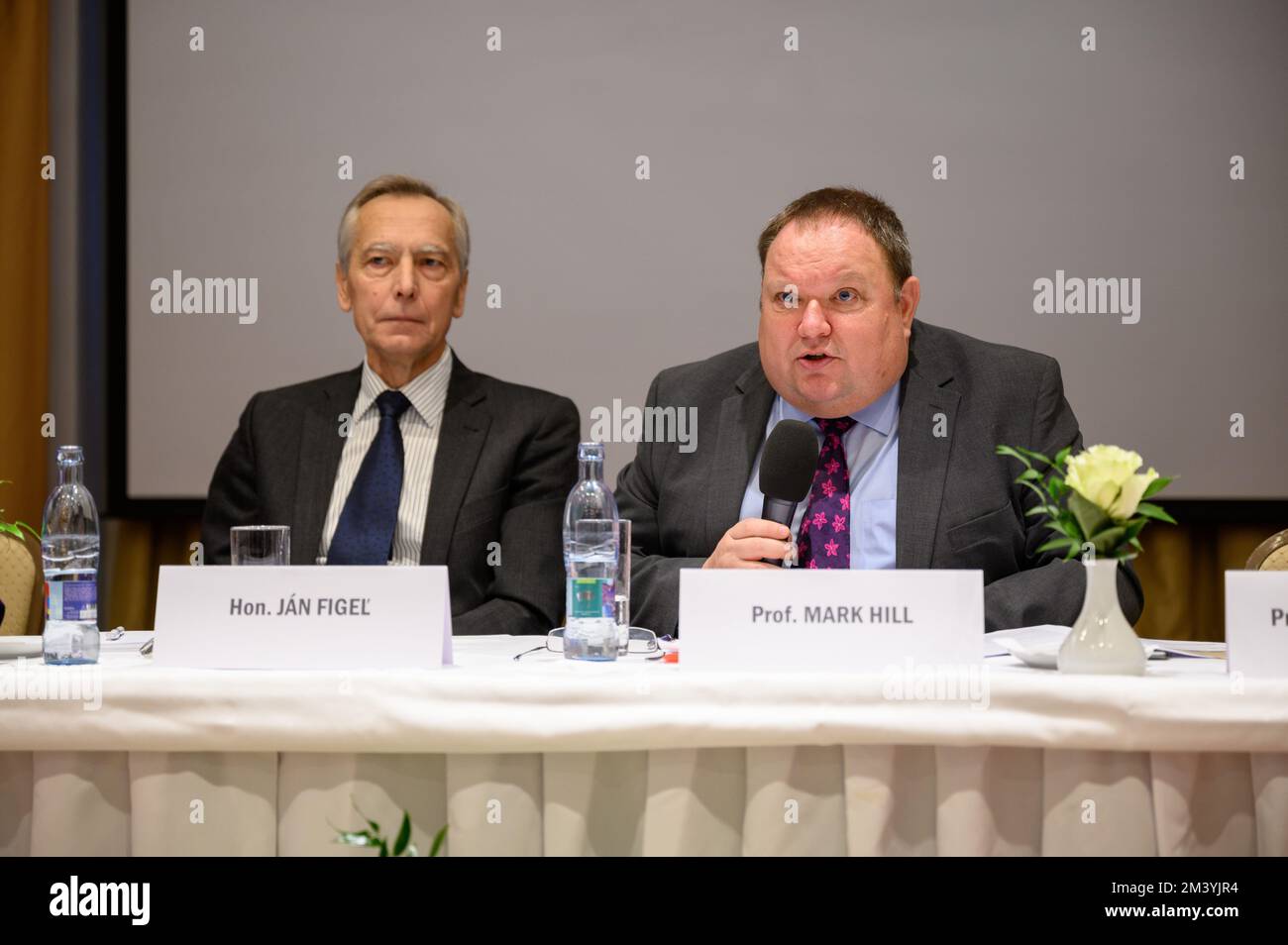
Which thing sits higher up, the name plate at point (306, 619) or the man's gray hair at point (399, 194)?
the man's gray hair at point (399, 194)

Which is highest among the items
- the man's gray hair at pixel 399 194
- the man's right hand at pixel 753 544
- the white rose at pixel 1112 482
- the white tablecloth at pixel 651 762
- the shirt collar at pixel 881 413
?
the man's gray hair at pixel 399 194

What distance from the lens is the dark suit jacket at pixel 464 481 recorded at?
8.20ft

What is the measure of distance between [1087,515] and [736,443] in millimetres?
935

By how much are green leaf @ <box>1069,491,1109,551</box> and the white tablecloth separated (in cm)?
19

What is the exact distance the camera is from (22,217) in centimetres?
370

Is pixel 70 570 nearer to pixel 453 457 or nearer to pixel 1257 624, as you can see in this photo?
pixel 453 457

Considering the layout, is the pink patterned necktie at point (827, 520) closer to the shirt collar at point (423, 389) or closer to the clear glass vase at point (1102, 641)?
the clear glass vase at point (1102, 641)

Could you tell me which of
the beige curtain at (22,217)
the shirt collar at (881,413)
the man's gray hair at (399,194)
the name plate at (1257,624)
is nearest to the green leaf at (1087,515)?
the name plate at (1257,624)

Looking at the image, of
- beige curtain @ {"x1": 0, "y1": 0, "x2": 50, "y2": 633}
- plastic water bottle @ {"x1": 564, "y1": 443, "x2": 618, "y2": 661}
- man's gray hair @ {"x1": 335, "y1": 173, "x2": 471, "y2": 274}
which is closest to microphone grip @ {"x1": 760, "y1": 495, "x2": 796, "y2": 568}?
plastic water bottle @ {"x1": 564, "y1": 443, "x2": 618, "y2": 661}

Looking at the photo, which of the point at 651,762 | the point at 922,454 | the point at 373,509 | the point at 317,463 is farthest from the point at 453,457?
the point at 651,762

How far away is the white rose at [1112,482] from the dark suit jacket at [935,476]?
1.80ft
